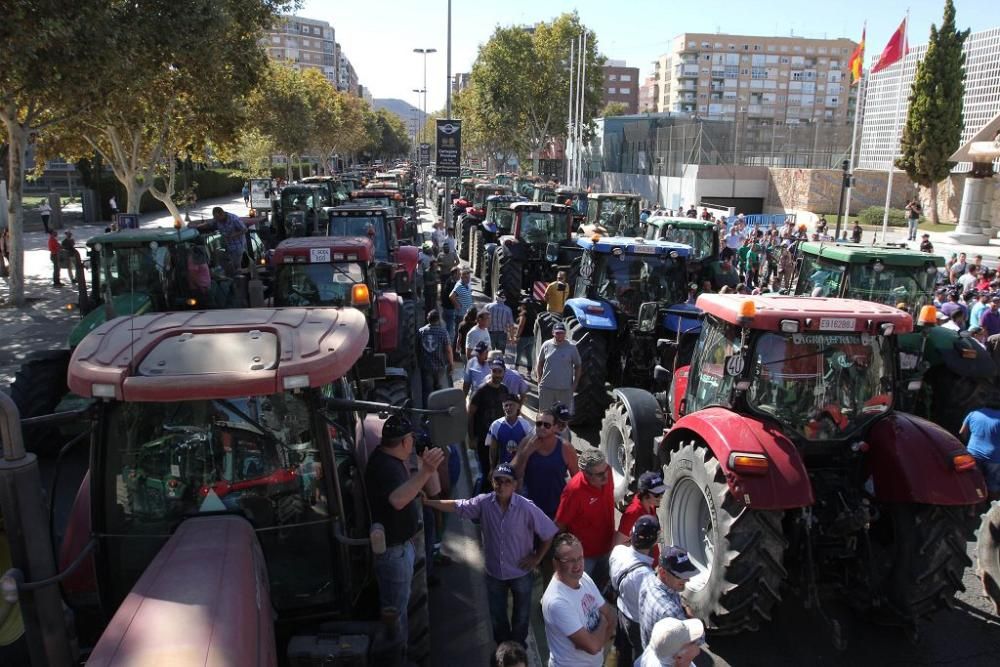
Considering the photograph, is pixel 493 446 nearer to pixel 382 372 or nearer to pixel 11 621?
pixel 382 372

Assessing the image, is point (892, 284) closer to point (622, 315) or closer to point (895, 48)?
point (622, 315)

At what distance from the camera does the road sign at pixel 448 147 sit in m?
21.7

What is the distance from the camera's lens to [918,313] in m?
9.55

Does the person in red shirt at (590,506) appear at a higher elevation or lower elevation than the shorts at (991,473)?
higher

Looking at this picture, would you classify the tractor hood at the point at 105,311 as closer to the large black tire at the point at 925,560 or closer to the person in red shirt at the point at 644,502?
the person in red shirt at the point at 644,502

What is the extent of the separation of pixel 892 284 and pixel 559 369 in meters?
4.59

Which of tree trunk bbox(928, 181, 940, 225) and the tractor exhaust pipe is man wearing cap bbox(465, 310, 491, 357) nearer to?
the tractor exhaust pipe

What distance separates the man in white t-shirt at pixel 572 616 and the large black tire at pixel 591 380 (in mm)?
5003

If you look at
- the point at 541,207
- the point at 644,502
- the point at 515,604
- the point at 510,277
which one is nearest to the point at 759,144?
the point at 541,207

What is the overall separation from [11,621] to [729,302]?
4.71m

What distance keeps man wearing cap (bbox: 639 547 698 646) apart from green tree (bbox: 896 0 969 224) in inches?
1350

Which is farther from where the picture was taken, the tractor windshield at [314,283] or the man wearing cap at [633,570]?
the tractor windshield at [314,283]

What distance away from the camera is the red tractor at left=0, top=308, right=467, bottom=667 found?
9.25 ft

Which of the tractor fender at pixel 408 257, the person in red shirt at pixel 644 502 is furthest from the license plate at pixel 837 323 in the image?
the tractor fender at pixel 408 257
